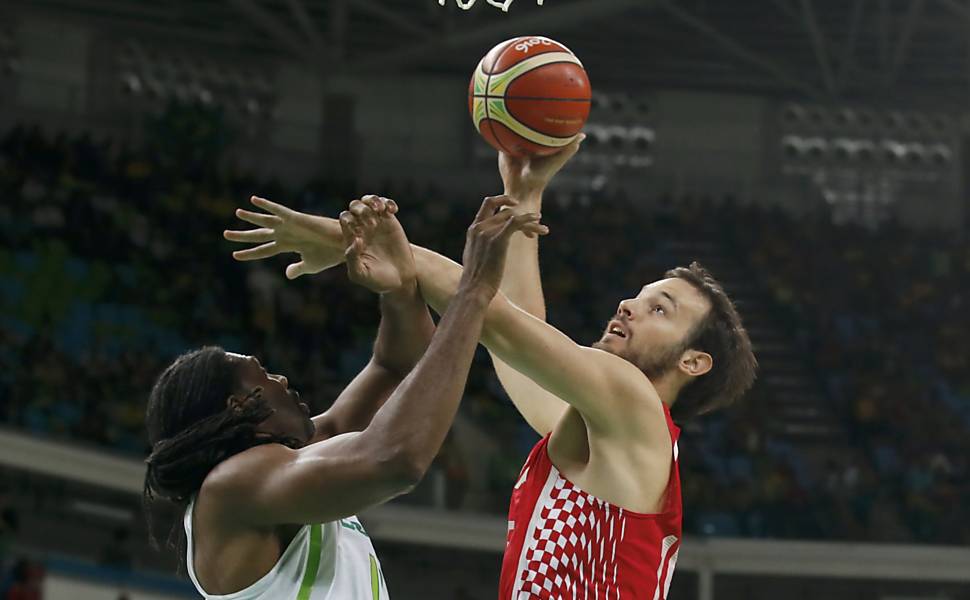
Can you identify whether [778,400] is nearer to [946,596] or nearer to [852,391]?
[852,391]

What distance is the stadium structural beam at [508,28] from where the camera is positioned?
634 inches

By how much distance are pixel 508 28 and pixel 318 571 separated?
45.4 feet

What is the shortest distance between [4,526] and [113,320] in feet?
12.8

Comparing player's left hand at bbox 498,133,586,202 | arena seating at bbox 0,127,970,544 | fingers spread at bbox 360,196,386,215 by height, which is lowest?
arena seating at bbox 0,127,970,544

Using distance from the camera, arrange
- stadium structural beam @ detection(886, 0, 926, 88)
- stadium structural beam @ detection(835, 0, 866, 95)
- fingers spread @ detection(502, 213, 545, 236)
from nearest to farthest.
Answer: fingers spread @ detection(502, 213, 545, 236), stadium structural beam @ detection(886, 0, 926, 88), stadium structural beam @ detection(835, 0, 866, 95)

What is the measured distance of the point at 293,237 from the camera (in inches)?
129

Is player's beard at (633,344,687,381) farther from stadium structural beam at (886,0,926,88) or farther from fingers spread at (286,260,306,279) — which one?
stadium structural beam at (886,0,926,88)

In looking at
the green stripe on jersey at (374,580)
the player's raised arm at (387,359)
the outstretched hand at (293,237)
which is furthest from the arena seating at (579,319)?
the green stripe on jersey at (374,580)

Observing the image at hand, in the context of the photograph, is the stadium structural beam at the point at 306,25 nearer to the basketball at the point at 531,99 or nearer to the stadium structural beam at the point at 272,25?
the stadium structural beam at the point at 272,25

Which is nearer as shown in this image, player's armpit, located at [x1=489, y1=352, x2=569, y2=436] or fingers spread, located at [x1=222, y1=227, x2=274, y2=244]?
fingers spread, located at [x1=222, y1=227, x2=274, y2=244]

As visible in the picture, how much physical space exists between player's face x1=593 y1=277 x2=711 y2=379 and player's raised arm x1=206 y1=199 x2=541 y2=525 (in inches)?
31.8

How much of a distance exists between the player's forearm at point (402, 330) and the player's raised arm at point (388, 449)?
507mm

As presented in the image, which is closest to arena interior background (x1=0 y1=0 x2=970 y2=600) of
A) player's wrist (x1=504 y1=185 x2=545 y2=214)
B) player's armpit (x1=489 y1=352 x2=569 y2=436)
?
player's armpit (x1=489 y1=352 x2=569 y2=436)

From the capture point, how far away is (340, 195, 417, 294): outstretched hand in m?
3.09
